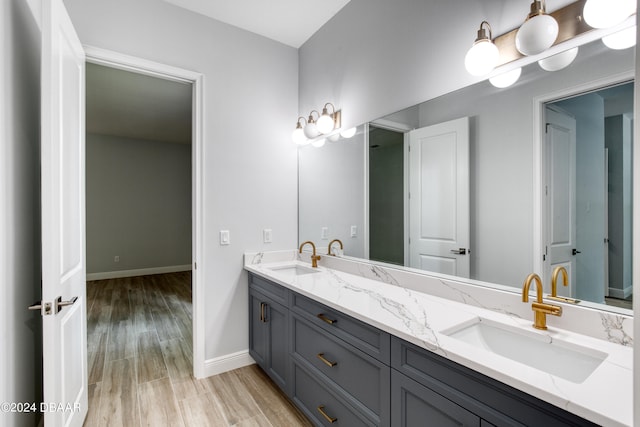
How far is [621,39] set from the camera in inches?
41.8

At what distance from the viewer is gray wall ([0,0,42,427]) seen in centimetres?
118

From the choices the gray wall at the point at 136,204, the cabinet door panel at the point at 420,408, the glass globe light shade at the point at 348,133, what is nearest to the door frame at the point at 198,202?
the glass globe light shade at the point at 348,133

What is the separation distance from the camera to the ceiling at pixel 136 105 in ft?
11.8

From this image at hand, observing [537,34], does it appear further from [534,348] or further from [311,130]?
[311,130]

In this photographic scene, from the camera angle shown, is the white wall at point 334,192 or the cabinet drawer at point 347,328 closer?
the cabinet drawer at point 347,328

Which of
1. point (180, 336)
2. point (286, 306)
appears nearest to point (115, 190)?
point (180, 336)

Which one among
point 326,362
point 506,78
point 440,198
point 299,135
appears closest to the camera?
point 506,78

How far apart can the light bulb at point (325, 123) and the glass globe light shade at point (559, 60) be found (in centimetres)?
140

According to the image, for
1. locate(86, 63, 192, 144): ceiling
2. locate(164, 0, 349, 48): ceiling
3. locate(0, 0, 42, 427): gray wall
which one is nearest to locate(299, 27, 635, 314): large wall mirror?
locate(164, 0, 349, 48): ceiling

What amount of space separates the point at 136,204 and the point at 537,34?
6.71 metres

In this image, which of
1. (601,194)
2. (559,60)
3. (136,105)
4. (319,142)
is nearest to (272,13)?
(319,142)

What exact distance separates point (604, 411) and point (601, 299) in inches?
22.7

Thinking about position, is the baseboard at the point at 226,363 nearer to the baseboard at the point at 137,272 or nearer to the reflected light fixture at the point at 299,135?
the reflected light fixture at the point at 299,135

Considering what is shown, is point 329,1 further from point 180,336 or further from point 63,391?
point 180,336
